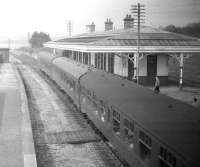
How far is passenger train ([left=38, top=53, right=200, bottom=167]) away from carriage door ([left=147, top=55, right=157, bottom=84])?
16821 millimetres

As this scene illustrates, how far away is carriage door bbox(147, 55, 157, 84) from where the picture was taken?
→ 31703mm

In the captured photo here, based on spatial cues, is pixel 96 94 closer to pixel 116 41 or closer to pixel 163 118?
pixel 163 118

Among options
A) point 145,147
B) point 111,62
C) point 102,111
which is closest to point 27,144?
point 102,111

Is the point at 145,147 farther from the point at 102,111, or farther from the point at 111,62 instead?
the point at 111,62

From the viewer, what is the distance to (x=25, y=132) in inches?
570

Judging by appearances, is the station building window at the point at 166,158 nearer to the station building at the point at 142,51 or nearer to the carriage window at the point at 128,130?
the carriage window at the point at 128,130

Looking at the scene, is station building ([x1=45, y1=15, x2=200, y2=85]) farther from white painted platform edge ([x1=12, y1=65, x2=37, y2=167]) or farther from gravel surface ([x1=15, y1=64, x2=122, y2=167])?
white painted platform edge ([x1=12, y1=65, x2=37, y2=167])

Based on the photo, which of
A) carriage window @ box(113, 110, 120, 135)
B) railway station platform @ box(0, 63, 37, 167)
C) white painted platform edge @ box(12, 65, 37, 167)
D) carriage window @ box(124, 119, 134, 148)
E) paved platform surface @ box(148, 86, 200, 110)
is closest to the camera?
carriage window @ box(124, 119, 134, 148)

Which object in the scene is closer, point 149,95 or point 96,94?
point 149,95

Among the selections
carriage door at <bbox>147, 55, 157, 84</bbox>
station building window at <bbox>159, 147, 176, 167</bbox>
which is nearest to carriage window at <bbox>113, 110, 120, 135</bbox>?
station building window at <bbox>159, 147, 176, 167</bbox>

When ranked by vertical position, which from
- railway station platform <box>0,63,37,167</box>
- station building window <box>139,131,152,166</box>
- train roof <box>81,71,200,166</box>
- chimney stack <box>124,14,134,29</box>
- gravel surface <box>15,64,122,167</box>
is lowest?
gravel surface <box>15,64,122,167</box>

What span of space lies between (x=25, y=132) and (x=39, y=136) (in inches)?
39.9

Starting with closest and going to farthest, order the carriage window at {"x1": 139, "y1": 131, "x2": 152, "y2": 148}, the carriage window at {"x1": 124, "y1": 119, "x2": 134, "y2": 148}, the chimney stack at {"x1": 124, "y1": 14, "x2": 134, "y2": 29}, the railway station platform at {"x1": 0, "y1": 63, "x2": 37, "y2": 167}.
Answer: the carriage window at {"x1": 139, "y1": 131, "x2": 152, "y2": 148} → the carriage window at {"x1": 124, "y1": 119, "x2": 134, "y2": 148} → the railway station platform at {"x1": 0, "y1": 63, "x2": 37, "y2": 167} → the chimney stack at {"x1": 124, "y1": 14, "x2": 134, "y2": 29}

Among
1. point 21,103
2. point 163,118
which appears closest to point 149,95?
point 163,118
